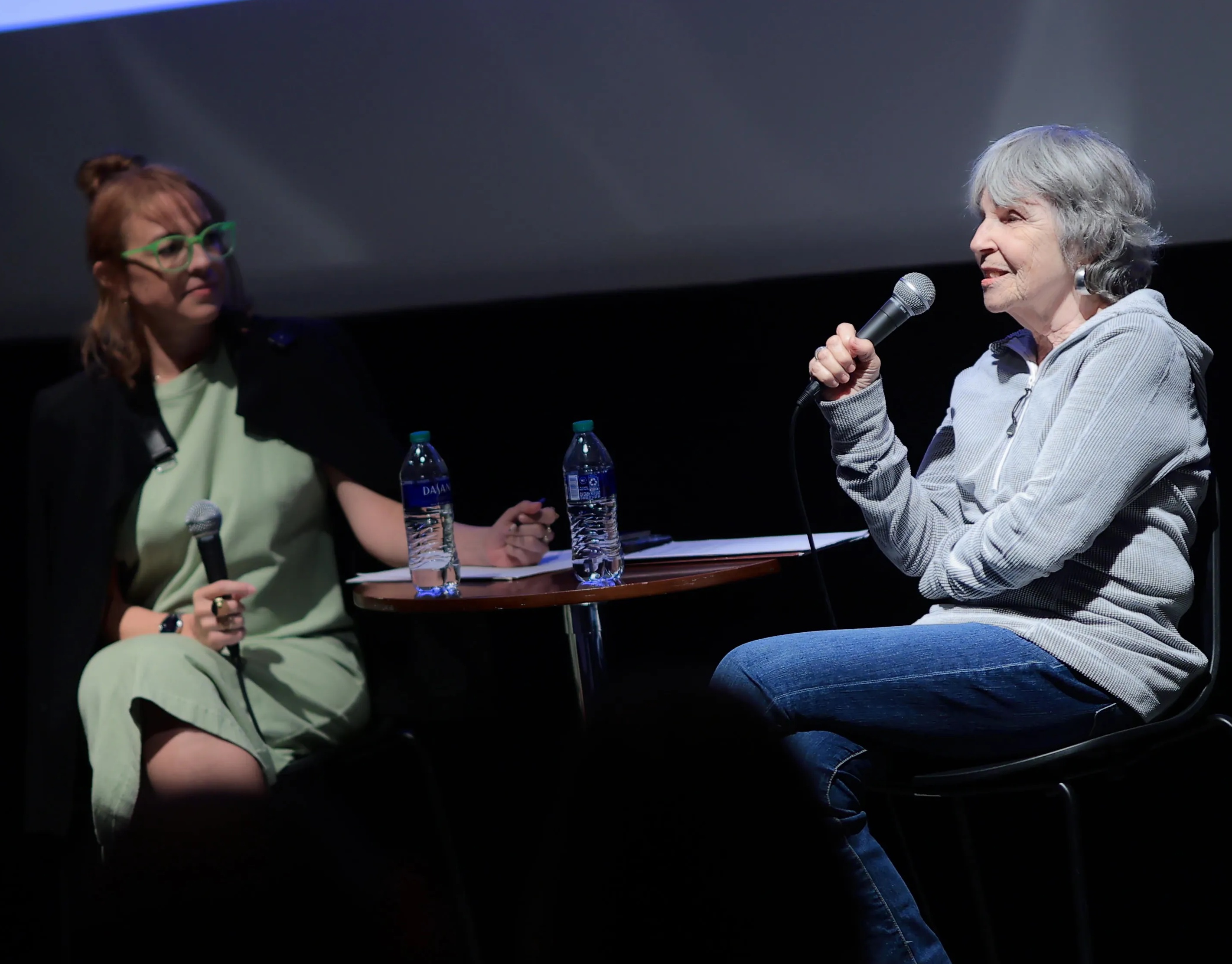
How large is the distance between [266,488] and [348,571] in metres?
0.22

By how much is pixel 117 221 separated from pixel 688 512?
1126 mm

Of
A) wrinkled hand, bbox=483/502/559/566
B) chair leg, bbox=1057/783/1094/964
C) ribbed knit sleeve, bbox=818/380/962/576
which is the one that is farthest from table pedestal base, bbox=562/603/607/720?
chair leg, bbox=1057/783/1094/964

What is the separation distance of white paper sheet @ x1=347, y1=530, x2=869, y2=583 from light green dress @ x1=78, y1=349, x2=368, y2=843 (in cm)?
14

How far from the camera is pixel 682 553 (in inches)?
76.8

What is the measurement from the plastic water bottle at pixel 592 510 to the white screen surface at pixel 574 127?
1.75 feet

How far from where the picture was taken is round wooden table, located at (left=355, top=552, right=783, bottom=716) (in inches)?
67.1

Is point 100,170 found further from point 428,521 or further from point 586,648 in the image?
point 586,648

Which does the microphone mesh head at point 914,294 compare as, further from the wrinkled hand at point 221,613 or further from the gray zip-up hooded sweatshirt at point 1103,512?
the wrinkled hand at point 221,613

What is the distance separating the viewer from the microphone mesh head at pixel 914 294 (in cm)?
170

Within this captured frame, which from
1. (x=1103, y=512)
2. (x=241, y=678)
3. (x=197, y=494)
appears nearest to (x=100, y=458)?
(x=197, y=494)

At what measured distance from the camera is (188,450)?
2.19m

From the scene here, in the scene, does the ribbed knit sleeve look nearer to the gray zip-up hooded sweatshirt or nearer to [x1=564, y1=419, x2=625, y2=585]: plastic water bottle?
the gray zip-up hooded sweatshirt

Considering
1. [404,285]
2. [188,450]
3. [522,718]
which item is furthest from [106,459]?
[522,718]

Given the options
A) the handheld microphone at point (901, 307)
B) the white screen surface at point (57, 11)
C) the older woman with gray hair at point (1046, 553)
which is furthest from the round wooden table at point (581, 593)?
the white screen surface at point (57, 11)
